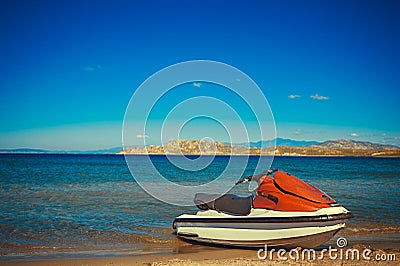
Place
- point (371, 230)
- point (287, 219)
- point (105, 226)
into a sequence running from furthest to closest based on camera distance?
point (105, 226) → point (371, 230) → point (287, 219)

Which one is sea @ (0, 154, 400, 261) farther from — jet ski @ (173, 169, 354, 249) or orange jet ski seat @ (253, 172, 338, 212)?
orange jet ski seat @ (253, 172, 338, 212)

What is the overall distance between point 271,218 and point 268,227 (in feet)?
0.62

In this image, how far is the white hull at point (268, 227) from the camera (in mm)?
6930

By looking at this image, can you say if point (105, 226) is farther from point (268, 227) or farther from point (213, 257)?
point (268, 227)

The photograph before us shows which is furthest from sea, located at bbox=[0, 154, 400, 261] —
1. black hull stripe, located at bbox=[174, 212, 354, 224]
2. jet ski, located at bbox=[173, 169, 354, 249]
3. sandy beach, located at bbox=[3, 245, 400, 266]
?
black hull stripe, located at bbox=[174, 212, 354, 224]

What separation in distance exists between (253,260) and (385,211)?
8.56 m

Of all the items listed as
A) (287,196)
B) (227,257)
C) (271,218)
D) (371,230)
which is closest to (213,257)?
(227,257)

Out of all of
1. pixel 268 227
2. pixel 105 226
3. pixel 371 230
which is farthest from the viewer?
pixel 105 226

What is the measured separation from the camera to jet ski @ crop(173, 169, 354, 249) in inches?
275

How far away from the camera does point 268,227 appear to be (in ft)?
23.4

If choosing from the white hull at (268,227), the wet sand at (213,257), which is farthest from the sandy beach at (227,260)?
the white hull at (268,227)

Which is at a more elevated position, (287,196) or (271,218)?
(287,196)

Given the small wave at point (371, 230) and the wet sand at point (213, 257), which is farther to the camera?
the small wave at point (371, 230)

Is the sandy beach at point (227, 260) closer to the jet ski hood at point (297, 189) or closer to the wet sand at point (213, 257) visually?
the wet sand at point (213, 257)
